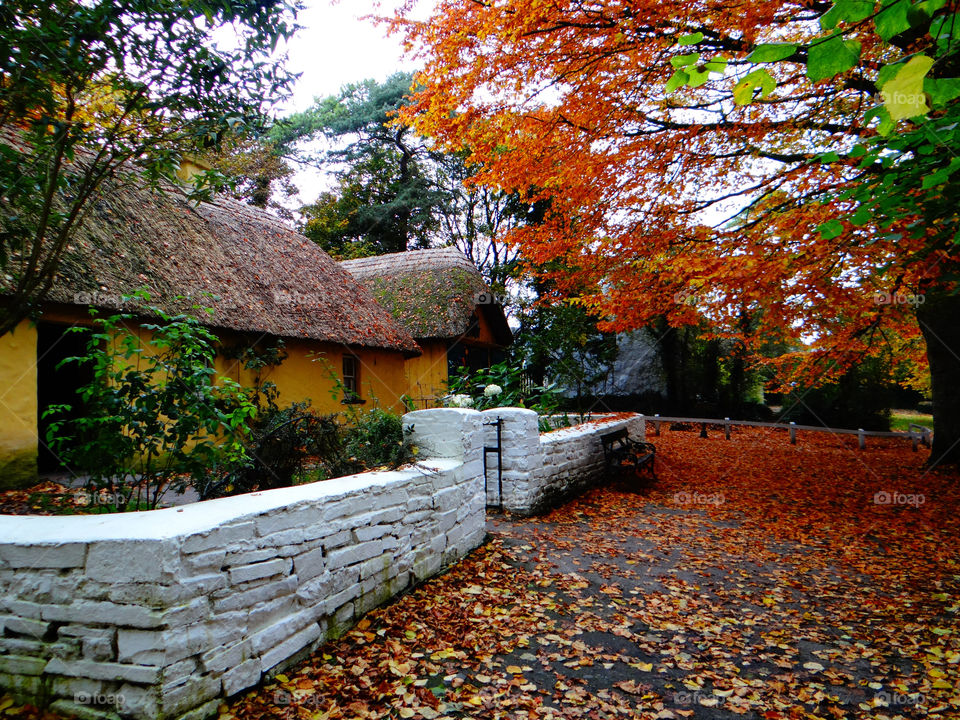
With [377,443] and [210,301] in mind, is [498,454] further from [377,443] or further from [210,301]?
[210,301]

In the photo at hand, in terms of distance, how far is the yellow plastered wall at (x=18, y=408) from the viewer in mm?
6629

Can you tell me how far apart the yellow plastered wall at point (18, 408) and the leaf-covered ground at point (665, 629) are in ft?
19.7

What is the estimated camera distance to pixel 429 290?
16.0 metres

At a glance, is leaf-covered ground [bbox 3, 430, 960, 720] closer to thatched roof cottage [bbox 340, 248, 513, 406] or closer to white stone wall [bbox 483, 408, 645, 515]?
white stone wall [bbox 483, 408, 645, 515]

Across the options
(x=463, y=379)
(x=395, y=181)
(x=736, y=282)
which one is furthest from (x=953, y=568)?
(x=395, y=181)

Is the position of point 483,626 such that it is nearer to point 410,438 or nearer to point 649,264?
point 410,438

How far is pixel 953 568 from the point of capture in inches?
210

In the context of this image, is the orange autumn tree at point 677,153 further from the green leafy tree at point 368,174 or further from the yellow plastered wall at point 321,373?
the green leafy tree at point 368,174

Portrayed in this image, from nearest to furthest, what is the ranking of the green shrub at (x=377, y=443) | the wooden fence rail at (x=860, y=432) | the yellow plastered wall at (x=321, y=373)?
the green shrub at (x=377, y=443)
the yellow plastered wall at (x=321, y=373)
the wooden fence rail at (x=860, y=432)

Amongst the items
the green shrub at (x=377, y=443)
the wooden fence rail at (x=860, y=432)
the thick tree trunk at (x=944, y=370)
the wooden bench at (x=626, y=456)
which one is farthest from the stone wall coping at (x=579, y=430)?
the thick tree trunk at (x=944, y=370)

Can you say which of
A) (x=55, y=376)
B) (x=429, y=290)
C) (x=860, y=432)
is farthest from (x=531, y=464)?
(x=860, y=432)

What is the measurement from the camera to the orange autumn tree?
19.9 feet

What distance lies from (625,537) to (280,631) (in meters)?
4.50

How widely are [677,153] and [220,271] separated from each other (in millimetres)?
8084
